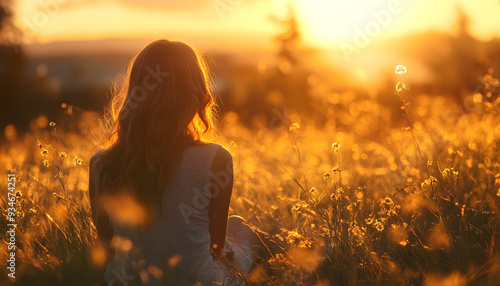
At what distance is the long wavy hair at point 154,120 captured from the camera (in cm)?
266

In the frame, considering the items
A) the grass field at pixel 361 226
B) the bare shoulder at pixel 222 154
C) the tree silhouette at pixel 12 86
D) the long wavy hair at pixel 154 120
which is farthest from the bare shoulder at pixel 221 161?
the tree silhouette at pixel 12 86

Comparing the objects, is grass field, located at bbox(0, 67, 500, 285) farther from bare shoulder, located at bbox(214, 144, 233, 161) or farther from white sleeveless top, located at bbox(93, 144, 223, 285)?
bare shoulder, located at bbox(214, 144, 233, 161)

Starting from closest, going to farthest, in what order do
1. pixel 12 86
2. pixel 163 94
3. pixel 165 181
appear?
pixel 165 181
pixel 163 94
pixel 12 86

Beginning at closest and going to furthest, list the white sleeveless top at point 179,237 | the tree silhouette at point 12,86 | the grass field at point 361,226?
the white sleeveless top at point 179,237 < the grass field at point 361,226 < the tree silhouette at point 12,86

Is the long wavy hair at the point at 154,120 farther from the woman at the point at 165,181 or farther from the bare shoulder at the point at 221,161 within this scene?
the bare shoulder at the point at 221,161

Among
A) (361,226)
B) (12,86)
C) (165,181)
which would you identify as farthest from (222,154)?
(12,86)

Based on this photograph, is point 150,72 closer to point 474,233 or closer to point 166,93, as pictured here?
point 166,93

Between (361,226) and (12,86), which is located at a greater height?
(361,226)

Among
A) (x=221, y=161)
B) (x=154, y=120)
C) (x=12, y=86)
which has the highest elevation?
(x=154, y=120)

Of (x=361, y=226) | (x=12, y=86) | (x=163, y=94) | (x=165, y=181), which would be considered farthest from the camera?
(x=12, y=86)

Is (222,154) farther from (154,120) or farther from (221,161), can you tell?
(154,120)

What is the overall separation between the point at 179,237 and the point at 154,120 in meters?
0.69

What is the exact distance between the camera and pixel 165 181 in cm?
264

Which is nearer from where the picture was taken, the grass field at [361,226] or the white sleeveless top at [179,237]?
the white sleeveless top at [179,237]
